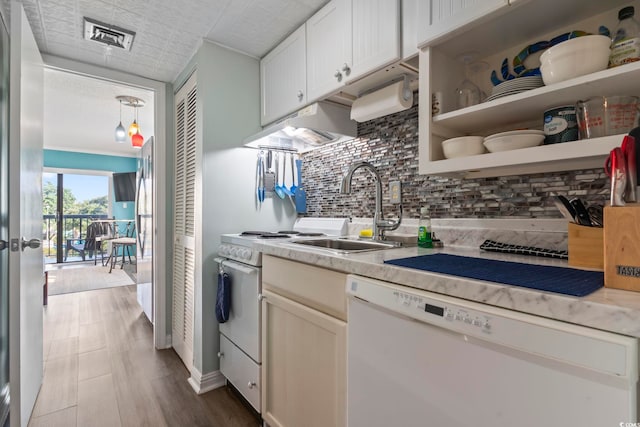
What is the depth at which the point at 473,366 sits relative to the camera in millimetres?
694

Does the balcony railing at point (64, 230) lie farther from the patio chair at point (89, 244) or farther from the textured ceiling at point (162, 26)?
the textured ceiling at point (162, 26)

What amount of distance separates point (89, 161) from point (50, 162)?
630 millimetres

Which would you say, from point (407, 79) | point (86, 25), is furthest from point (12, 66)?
point (407, 79)

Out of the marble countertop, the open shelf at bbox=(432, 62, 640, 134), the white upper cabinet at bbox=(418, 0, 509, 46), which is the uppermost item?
the white upper cabinet at bbox=(418, 0, 509, 46)

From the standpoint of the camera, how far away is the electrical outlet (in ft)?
5.35

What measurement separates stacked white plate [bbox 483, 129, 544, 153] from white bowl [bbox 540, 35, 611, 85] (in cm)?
15

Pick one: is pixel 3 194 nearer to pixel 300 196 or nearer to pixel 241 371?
pixel 241 371

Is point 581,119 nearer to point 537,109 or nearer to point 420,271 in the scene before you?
point 537,109

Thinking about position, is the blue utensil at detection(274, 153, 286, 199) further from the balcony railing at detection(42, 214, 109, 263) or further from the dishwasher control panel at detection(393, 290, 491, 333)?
the balcony railing at detection(42, 214, 109, 263)

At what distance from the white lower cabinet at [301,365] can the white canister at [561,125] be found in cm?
91

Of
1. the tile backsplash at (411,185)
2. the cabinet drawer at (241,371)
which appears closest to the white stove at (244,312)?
the cabinet drawer at (241,371)

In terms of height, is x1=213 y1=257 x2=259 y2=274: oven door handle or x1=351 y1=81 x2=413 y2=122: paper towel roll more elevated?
x1=351 y1=81 x2=413 y2=122: paper towel roll

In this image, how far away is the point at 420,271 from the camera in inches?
32.8

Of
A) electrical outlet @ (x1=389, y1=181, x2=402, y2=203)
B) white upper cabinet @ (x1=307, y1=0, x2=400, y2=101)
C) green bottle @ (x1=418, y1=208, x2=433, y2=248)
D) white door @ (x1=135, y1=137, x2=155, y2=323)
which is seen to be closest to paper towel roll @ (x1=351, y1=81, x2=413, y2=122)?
white upper cabinet @ (x1=307, y1=0, x2=400, y2=101)
